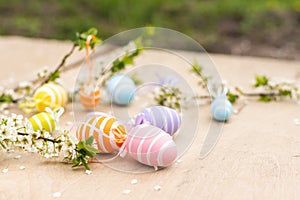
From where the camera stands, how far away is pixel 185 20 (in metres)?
3.52

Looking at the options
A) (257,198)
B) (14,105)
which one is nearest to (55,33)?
(14,105)

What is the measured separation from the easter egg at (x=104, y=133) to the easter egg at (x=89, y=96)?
13.6 inches

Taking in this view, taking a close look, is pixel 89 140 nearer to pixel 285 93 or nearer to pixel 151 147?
pixel 151 147

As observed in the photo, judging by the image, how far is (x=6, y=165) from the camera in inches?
50.7

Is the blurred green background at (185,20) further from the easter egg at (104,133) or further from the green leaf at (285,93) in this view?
the easter egg at (104,133)

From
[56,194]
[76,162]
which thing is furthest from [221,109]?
[56,194]

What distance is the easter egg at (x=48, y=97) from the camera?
1.62m

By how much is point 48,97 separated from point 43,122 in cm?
20

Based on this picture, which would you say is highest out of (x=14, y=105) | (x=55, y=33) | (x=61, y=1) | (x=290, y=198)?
(x=61, y=1)

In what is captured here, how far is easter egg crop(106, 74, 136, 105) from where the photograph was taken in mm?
1700

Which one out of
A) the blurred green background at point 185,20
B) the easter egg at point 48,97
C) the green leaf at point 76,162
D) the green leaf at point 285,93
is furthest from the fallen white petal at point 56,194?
the blurred green background at point 185,20

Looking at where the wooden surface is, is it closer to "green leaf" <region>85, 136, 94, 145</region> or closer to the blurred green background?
"green leaf" <region>85, 136, 94, 145</region>

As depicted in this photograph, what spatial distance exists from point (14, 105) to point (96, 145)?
549mm

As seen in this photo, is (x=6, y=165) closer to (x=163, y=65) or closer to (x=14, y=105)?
(x=14, y=105)
